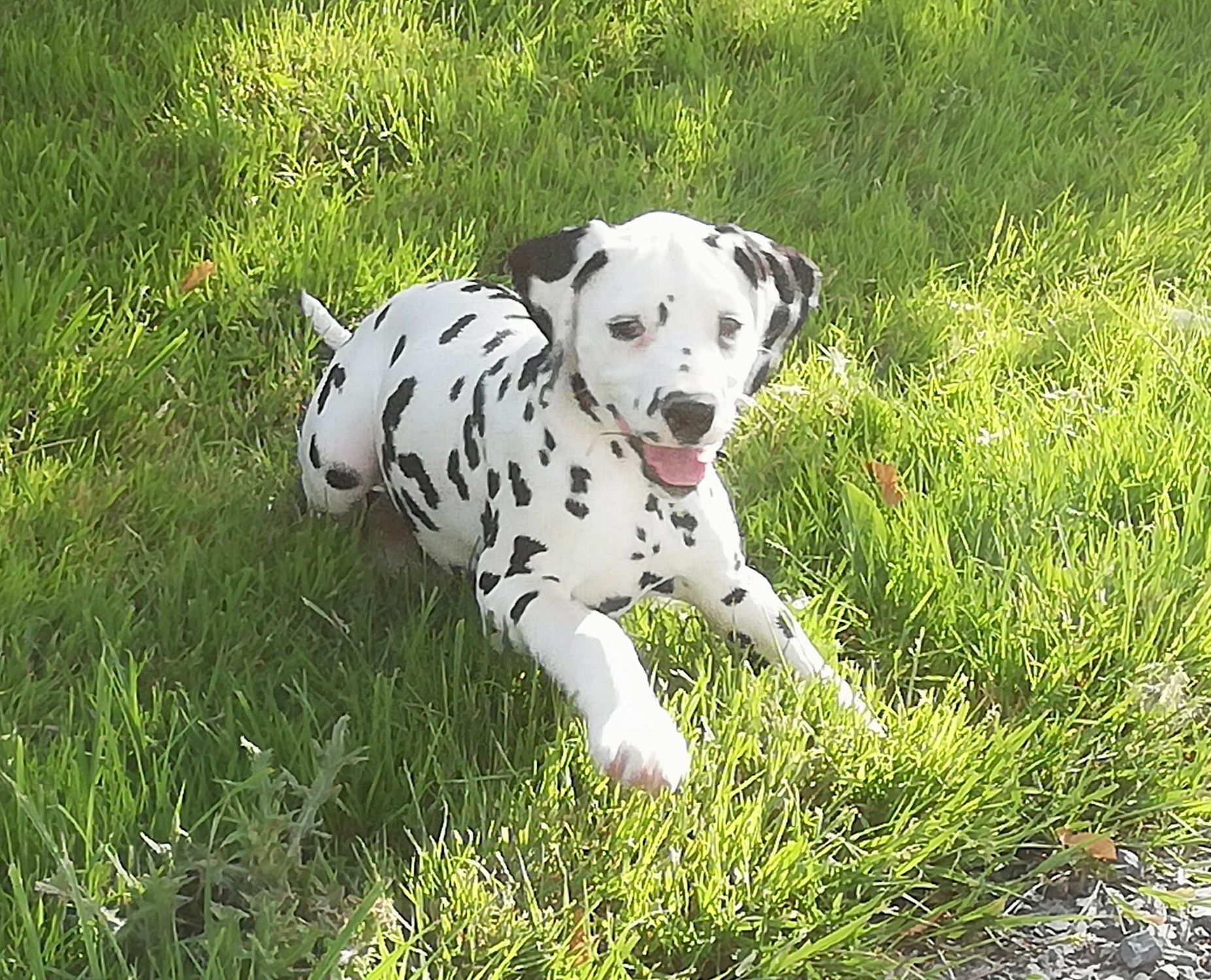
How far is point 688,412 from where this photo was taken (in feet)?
7.01

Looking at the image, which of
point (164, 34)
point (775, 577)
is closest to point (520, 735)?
point (775, 577)

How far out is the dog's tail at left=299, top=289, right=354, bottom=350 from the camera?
11.3 feet

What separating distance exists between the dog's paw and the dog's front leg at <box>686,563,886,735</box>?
1.31 ft

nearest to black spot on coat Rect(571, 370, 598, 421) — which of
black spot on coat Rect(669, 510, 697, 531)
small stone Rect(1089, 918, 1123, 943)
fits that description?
black spot on coat Rect(669, 510, 697, 531)

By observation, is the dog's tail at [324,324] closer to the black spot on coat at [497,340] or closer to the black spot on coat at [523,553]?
the black spot on coat at [497,340]

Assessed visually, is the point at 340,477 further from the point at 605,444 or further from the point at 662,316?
the point at 662,316

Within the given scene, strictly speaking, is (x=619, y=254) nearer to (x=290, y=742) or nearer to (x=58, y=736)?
(x=290, y=742)

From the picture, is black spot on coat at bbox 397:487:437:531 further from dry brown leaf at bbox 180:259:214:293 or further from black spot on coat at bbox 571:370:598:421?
dry brown leaf at bbox 180:259:214:293

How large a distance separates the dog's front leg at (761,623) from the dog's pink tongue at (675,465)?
212 millimetres

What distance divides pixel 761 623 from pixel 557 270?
2.35 feet

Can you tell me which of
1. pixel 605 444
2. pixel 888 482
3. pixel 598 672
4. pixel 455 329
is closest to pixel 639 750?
pixel 598 672

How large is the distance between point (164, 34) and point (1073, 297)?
2.59m

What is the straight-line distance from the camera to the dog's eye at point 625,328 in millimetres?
2197

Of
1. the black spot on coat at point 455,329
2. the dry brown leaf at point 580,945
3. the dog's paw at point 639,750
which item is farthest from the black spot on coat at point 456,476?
the dry brown leaf at point 580,945
